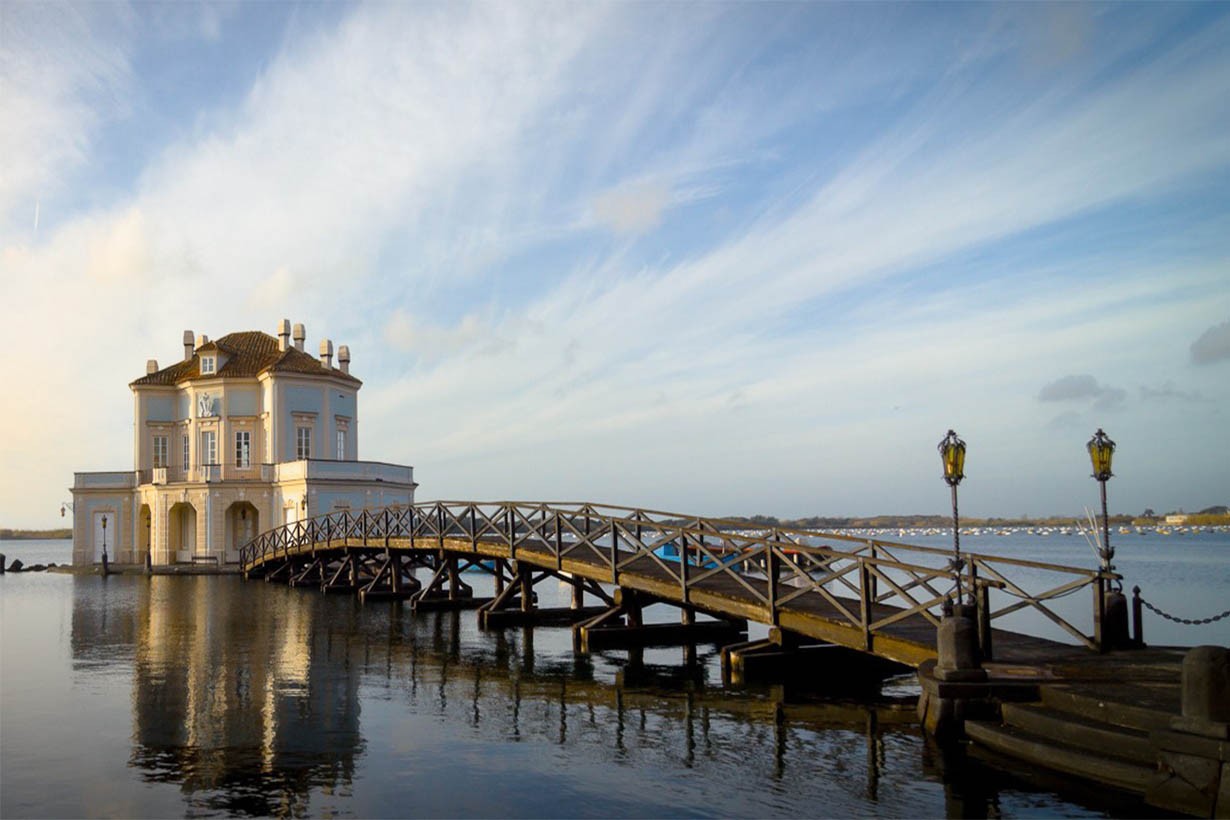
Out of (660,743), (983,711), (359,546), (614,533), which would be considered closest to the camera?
(983,711)

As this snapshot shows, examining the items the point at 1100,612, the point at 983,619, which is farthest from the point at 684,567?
the point at 1100,612

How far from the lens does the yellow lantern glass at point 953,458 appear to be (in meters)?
12.8

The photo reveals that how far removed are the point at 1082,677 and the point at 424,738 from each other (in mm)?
7153

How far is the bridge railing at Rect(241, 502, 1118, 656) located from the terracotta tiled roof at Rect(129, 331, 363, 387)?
39.9ft

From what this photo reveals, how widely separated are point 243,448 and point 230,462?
827mm

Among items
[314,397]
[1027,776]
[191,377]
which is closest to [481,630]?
[1027,776]

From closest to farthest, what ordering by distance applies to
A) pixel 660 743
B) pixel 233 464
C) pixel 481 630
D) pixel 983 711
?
1. pixel 983 711
2. pixel 660 743
3. pixel 481 630
4. pixel 233 464

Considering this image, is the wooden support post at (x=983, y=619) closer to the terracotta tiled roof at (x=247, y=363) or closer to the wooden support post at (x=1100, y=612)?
the wooden support post at (x=1100, y=612)

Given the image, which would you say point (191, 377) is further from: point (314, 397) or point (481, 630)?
point (481, 630)

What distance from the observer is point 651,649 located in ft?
60.6

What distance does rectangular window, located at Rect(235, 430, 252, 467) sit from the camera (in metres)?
44.0

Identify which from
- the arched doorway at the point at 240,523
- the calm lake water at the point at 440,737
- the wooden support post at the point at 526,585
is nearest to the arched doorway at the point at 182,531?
the arched doorway at the point at 240,523

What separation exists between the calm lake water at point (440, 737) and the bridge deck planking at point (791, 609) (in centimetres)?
89

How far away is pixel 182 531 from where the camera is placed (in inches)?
1777
